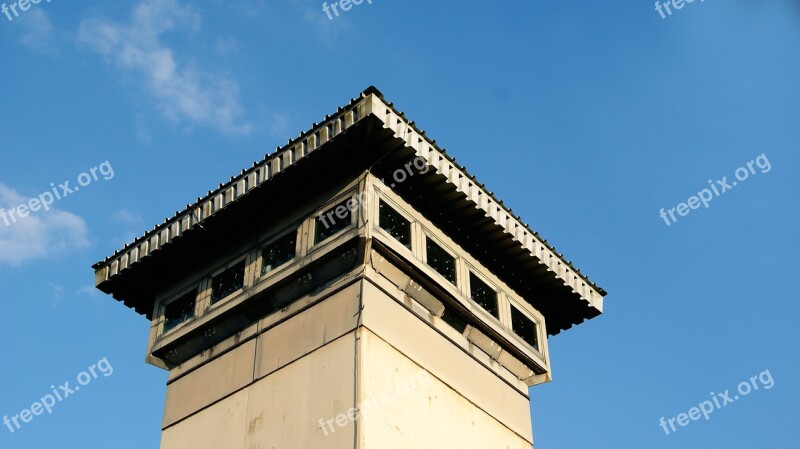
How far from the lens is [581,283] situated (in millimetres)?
35031

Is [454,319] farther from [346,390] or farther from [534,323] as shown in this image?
[346,390]

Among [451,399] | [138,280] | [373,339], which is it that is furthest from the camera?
[138,280]

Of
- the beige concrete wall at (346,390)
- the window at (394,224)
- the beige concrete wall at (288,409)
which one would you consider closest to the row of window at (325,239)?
the window at (394,224)

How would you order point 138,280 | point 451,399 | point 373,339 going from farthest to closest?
point 138,280, point 451,399, point 373,339

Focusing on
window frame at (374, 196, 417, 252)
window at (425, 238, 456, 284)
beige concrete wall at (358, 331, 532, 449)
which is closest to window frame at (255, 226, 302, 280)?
window frame at (374, 196, 417, 252)

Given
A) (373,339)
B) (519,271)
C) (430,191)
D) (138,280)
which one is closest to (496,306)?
(519,271)

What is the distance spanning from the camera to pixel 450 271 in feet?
102

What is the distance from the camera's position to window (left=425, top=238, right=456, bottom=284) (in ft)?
101

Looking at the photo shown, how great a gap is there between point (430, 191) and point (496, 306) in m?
4.17

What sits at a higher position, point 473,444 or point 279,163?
point 279,163

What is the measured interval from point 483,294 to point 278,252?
6.15 m

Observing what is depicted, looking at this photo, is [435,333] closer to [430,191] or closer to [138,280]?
[430,191]

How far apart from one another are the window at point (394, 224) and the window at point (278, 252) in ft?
8.52

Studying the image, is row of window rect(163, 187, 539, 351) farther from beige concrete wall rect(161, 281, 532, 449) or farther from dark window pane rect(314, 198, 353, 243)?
beige concrete wall rect(161, 281, 532, 449)
